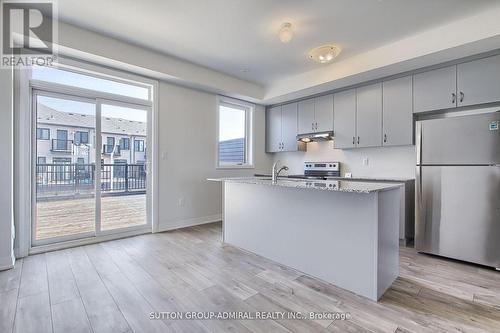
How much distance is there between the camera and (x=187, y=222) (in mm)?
4297

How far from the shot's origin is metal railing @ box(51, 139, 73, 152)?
3127 millimetres

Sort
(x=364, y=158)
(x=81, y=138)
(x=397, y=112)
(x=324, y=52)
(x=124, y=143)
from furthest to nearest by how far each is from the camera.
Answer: (x=364, y=158) < (x=124, y=143) < (x=397, y=112) < (x=81, y=138) < (x=324, y=52)

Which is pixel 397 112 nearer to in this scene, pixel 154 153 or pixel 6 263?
pixel 154 153

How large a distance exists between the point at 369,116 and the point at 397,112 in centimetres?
40

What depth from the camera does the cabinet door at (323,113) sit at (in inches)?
172

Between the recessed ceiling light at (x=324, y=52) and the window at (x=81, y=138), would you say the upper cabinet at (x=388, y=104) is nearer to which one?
the recessed ceiling light at (x=324, y=52)

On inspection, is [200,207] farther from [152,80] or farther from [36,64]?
[36,64]

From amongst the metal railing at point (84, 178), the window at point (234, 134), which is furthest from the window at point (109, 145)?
the window at point (234, 134)

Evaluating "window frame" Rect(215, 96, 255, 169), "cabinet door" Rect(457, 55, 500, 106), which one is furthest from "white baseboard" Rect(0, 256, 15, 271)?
"cabinet door" Rect(457, 55, 500, 106)

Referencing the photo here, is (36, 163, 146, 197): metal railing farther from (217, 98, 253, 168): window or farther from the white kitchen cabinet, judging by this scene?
the white kitchen cabinet

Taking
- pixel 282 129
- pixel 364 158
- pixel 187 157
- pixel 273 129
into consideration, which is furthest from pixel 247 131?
pixel 364 158

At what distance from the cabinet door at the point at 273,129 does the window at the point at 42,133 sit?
151 inches

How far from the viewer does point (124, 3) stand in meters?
2.42

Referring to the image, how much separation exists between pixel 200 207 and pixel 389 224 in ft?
10.4
